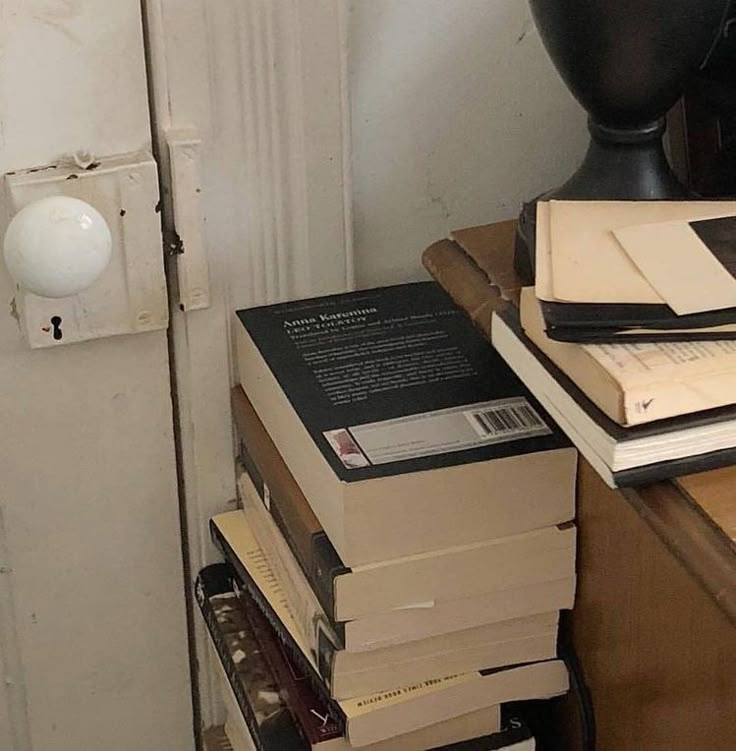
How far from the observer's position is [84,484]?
889mm

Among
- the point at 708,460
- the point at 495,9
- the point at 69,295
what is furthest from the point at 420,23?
the point at 708,460

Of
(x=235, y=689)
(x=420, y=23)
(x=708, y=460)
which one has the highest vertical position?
(x=420, y=23)

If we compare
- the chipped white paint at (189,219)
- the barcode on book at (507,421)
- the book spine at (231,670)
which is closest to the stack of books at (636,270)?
the barcode on book at (507,421)

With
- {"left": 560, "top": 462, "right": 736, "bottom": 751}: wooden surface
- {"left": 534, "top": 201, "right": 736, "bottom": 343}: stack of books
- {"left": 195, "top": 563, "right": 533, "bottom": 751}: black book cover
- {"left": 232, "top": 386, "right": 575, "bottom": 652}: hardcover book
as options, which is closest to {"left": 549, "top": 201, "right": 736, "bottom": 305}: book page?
{"left": 534, "top": 201, "right": 736, "bottom": 343}: stack of books

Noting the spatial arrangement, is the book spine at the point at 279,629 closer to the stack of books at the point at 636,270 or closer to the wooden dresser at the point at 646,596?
the wooden dresser at the point at 646,596

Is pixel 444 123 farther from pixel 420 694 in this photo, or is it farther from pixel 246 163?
pixel 420 694

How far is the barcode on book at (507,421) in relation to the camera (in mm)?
733

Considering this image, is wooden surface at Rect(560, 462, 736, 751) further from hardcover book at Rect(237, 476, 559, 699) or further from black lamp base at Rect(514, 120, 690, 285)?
black lamp base at Rect(514, 120, 690, 285)

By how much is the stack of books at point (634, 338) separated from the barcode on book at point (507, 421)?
0.28 ft

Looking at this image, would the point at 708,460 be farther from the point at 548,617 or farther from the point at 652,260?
the point at 548,617

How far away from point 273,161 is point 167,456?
8.8 inches

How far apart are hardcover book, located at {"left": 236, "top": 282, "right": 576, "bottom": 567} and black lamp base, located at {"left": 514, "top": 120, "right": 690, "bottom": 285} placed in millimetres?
97

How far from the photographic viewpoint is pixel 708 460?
560 mm

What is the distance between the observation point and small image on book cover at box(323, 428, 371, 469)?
0.70 m
